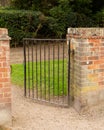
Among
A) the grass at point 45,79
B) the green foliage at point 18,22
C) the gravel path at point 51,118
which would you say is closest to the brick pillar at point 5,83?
the gravel path at point 51,118

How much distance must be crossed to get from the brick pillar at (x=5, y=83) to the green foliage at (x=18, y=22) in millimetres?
9727

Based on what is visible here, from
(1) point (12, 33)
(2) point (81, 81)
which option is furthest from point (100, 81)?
(1) point (12, 33)

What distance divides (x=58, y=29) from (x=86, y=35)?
9.90 m

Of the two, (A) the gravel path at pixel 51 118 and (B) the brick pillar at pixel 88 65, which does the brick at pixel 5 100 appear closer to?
(A) the gravel path at pixel 51 118

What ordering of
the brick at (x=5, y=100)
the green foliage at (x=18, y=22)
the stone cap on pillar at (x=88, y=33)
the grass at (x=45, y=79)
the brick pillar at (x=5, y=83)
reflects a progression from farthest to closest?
the green foliage at (x=18, y=22)
the grass at (x=45, y=79)
the stone cap on pillar at (x=88, y=33)
the brick at (x=5, y=100)
the brick pillar at (x=5, y=83)

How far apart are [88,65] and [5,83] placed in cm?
170

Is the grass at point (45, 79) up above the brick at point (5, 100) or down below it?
below

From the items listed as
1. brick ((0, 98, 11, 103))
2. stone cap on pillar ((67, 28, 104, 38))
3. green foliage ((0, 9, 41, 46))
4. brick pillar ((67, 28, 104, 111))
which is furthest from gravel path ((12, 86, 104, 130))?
green foliage ((0, 9, 41, 46))

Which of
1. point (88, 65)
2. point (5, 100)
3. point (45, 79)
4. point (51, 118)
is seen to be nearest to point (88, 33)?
point (88, 65)

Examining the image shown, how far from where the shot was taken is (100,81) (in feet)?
20.8

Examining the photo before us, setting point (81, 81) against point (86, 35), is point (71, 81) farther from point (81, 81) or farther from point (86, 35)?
point (86, 35)

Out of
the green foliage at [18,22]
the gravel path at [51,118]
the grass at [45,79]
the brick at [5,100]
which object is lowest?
the gravel path at [51,118]

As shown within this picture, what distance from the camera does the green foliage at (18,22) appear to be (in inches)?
579

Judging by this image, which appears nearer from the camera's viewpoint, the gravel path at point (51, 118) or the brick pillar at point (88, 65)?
the gravel path at point (51, 118)
